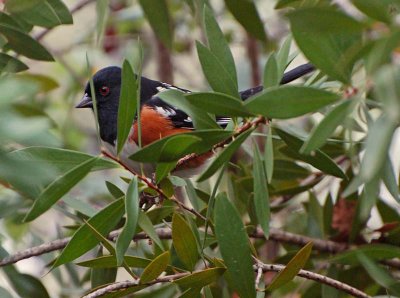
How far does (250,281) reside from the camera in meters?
1.38

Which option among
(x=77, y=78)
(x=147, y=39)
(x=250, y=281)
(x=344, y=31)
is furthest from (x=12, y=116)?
(x=147, y=39)

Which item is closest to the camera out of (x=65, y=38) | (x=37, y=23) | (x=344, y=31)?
(x=344, y=31)

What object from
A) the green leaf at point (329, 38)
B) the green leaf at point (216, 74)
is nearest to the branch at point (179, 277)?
the green leaf at point (216, 74)

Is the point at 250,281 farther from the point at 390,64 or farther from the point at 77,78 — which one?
the point at 77,78

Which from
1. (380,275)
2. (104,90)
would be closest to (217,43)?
(380,275)

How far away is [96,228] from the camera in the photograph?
4.52ft

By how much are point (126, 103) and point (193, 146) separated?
148 mm

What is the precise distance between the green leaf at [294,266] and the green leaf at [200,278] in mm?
97

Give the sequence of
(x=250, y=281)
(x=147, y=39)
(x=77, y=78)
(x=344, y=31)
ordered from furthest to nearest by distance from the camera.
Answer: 1. (x=147, y=39)
2. (x=77, y=78)
3. (x=250, y=281)
4. (x=344, y=31)

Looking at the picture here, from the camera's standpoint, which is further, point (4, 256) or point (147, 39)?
point (147, 39)

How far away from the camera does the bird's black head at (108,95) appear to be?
260 centimetres

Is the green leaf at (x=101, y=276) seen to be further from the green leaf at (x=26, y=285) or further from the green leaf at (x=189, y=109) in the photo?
the green leaf at (x=189, y=109)

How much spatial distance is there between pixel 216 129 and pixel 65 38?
363 centimetres

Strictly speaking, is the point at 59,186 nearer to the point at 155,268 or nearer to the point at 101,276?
the point at 155,268
